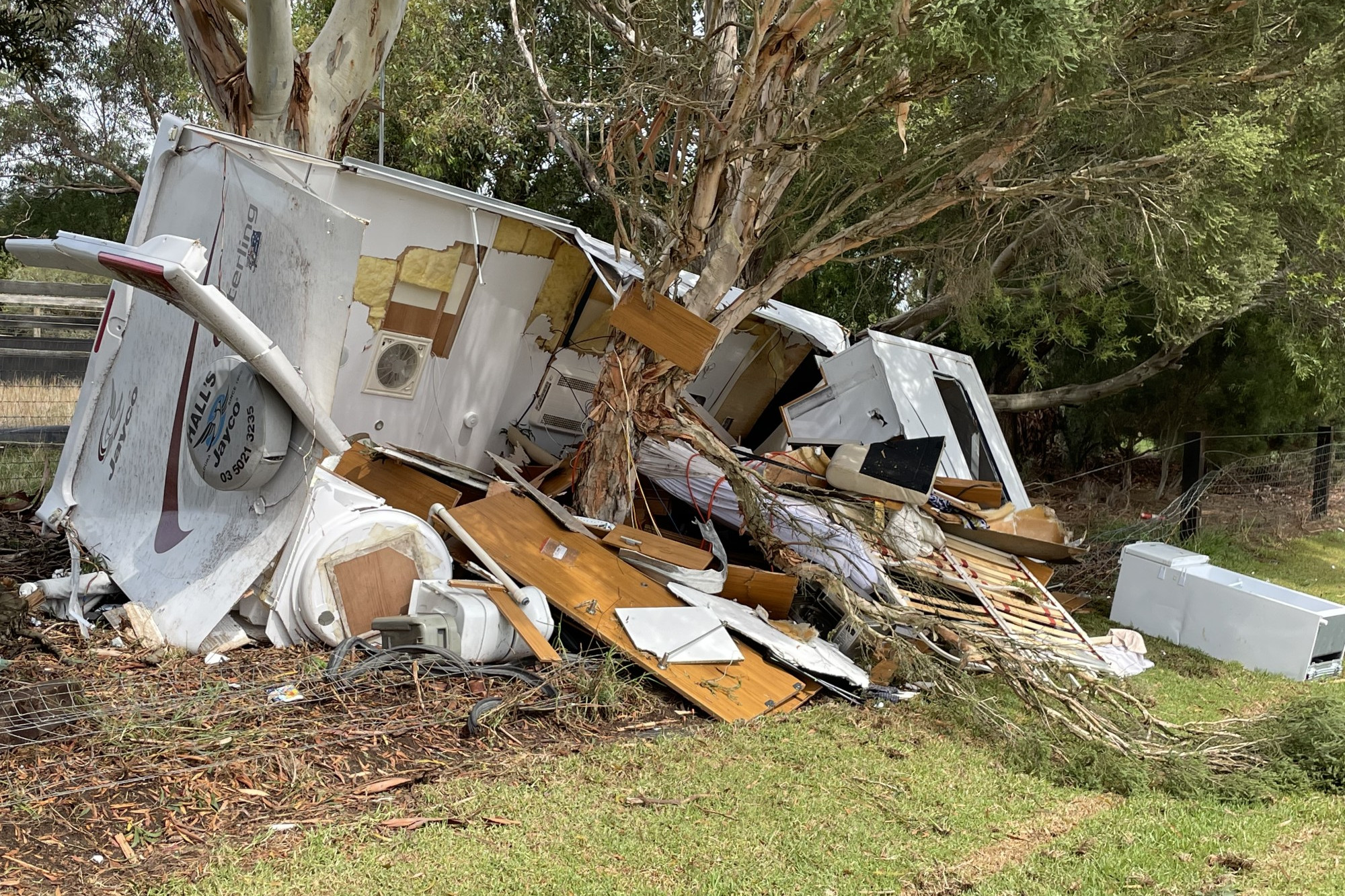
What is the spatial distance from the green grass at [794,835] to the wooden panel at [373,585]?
5.32ft

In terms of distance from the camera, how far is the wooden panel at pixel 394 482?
744cm

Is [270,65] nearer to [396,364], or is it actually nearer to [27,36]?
[396,364]

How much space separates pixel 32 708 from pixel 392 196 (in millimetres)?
4121

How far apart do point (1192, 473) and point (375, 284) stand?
9.13 meters

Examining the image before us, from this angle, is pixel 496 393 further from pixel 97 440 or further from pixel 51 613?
pixel 51 613

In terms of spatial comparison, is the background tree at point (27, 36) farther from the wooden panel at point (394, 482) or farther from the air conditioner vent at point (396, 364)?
the wooden panel at point (394, 482)

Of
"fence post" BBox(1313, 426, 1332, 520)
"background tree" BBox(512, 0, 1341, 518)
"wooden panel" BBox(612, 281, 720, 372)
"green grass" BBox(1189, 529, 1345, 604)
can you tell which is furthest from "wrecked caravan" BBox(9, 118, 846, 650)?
"fence post" BBox(1313, 426, 1332, 520)

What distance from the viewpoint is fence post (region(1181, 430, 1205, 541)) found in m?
11.6

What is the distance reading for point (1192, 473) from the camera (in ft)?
38.9

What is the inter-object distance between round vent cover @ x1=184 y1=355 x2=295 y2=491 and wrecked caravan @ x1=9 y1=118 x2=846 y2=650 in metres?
0.01

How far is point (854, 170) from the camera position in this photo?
283 inches

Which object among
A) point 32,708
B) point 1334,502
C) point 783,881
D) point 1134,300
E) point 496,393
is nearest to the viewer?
point 783,881

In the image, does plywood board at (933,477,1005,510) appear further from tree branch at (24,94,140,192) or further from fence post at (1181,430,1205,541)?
tree branch at (24,94,140,192)

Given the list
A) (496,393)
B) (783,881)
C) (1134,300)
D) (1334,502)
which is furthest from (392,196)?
(1334,502)
